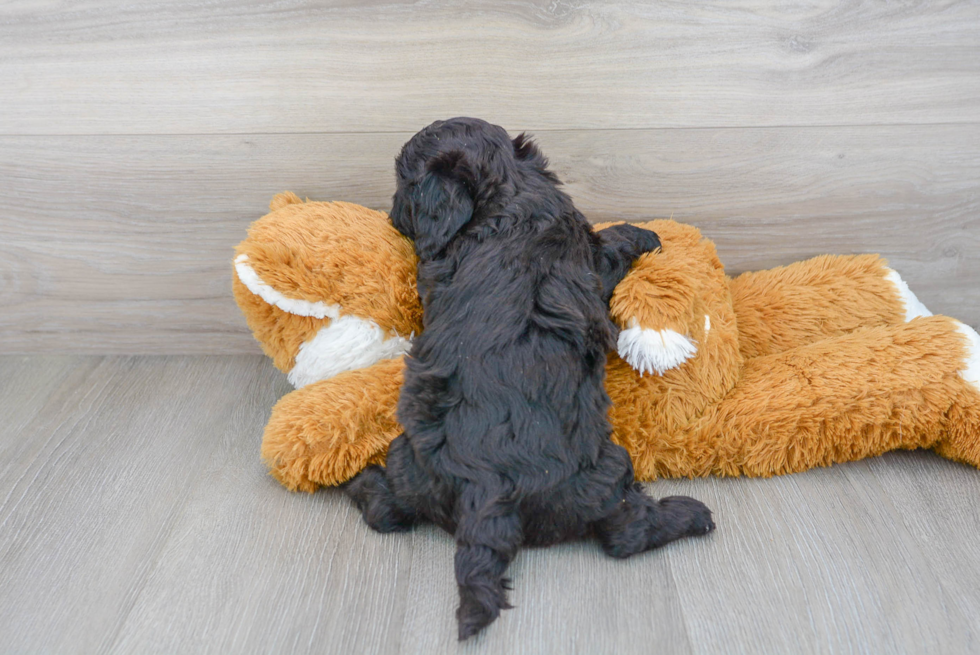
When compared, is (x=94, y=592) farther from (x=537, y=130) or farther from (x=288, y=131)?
(x=537, y=130)

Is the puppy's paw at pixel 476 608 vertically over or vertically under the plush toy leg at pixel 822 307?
under

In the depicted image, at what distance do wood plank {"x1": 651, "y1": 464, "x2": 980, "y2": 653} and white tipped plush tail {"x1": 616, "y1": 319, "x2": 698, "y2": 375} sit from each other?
223mm

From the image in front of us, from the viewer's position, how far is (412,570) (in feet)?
3.27

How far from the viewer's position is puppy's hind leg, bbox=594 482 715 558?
0.98 m

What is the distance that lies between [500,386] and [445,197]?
294 mm

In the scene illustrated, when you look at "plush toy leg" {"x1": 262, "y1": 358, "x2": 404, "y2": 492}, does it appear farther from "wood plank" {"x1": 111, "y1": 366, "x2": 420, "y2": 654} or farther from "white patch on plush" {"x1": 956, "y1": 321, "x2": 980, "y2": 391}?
"white patch on plush" {"x1": 956, "y1": 321, "x2": 980, "y2": 391}

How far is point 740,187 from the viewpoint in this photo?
1.41 metres

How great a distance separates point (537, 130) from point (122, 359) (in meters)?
1.05

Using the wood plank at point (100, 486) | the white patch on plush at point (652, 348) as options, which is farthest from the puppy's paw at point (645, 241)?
the wood plank at point (100, 486)

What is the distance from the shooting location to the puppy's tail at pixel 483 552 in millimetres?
843

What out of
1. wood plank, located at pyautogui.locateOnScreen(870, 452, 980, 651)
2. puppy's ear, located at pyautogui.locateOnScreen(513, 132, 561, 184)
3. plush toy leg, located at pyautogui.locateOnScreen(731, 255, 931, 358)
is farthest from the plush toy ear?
wood plank, located at pyautogui.locateOnScreen(870, 452, 980, 651)

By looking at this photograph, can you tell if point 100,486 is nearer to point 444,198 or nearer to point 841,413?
point 444,198

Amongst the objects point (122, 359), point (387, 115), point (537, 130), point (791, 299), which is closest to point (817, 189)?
point (791, 299)

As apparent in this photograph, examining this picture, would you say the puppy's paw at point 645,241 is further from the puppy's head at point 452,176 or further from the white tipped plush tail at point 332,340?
the white tipped plush tail at point 332,340
